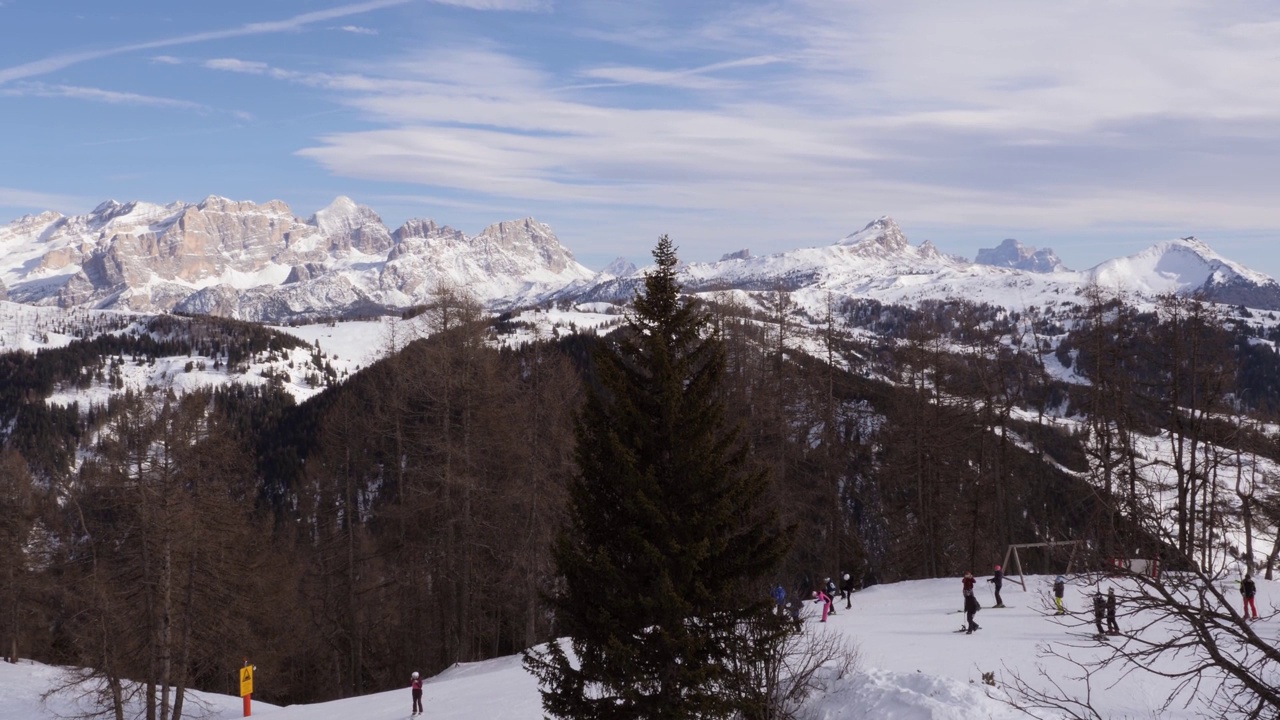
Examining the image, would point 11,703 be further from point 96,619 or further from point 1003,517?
point 1003,517

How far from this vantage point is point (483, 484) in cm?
3381

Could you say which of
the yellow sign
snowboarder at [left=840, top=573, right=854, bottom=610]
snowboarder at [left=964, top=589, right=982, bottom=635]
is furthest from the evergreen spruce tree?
the yellow sign

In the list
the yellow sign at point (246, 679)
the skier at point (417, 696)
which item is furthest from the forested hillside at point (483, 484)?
the skier at point (417, 696)

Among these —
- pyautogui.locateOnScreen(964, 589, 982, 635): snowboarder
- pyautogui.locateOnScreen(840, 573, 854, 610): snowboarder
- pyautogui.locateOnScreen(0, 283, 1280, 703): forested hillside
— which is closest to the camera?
pyautogui.locateOnScreen(964, 589, 982, 635): snowboarder

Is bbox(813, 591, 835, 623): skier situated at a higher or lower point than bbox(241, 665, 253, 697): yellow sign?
higher

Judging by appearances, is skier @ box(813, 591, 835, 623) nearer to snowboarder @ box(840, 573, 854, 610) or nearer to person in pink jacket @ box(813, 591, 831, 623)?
person in pink jacket @ box(813, 591, 831, 623)

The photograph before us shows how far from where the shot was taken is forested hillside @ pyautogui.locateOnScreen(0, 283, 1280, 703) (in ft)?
90.1

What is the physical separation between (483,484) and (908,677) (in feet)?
60.7

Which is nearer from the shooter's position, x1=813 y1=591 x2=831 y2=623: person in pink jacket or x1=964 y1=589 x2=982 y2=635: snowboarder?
x1=964 y1=589 x2=982 y2=635: snowboarder

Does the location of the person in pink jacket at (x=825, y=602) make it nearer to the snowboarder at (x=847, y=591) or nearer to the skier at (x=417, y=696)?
the snowboarder at (x=847, y=591)

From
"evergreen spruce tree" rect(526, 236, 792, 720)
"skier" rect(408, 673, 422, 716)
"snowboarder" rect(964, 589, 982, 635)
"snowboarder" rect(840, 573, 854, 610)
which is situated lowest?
"skier" rect(408, 673, 422, 716)

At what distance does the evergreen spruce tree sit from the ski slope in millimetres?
3769

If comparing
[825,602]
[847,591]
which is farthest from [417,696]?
[847,591]

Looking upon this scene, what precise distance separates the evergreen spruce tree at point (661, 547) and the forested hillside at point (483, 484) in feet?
19.5
